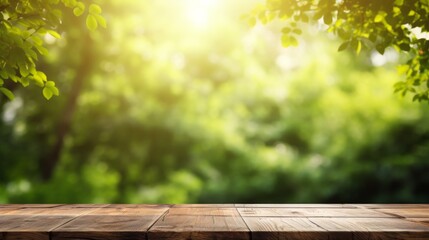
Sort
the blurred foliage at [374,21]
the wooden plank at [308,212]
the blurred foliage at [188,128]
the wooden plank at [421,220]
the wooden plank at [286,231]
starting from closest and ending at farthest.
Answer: the wooden plank at [286,231]
the wooden plank at [421,220]
the wooden plank at [308,212]
the blurred foliage at [374,21]
the blurred foliage at [188,128]

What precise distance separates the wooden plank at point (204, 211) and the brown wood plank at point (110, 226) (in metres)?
0.10

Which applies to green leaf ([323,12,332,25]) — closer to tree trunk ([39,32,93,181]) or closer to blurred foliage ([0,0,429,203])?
blurred foliage ([0,0,429,203])

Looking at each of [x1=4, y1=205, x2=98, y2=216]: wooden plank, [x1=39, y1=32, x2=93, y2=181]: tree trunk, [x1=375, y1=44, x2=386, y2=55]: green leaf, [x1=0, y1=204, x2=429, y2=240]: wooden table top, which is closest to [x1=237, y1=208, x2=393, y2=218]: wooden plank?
[x1=0, y1=204, x2=429, y2=240]: wooden table top

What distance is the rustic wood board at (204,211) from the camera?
267 cm

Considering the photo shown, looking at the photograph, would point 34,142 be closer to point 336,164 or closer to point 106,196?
point 106,196

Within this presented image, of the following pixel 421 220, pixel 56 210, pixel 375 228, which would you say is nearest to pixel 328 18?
pixel 421 220

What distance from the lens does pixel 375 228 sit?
7.01 feet

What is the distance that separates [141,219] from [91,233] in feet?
1.37

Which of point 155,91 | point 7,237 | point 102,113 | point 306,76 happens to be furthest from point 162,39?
point 7,237

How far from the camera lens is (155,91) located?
1420cm

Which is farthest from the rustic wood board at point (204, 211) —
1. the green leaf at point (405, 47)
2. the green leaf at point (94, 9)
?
the green leaf at point (405, 47)

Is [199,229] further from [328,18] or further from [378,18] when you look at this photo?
[378,18]

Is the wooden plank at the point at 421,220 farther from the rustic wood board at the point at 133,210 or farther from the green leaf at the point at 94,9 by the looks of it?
the green leaf at the point at 94,9

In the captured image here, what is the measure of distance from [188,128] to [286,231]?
12626mm
